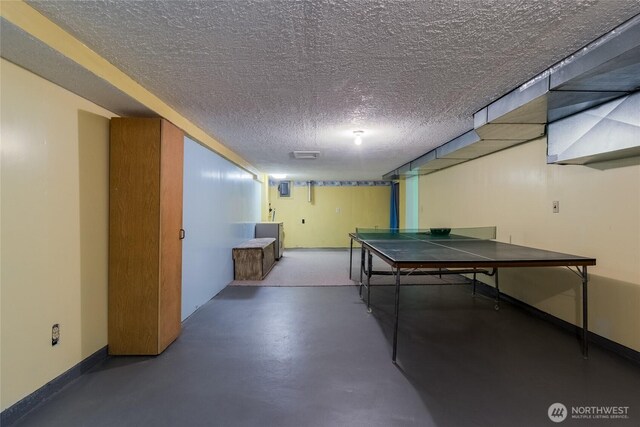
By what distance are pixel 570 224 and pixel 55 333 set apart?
4.44m

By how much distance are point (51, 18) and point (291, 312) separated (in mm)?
3105

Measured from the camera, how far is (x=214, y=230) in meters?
3.82

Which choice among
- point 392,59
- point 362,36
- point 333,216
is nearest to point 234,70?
point 362,36

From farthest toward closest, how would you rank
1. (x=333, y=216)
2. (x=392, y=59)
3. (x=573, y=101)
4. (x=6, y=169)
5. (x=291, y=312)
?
(x=333, y=216) < (x=291, y=312) < (x=573, y=101) < (x=392, y=59) < (x=6, y=169)

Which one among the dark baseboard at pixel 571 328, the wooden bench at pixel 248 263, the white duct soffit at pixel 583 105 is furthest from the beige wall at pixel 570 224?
the wooden bench at pixel 248 263

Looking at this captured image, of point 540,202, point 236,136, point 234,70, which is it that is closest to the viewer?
point 234,70

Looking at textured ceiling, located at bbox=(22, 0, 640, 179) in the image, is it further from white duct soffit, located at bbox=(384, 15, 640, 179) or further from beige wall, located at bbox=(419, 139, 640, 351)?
beige wall, located at bbox=(419, 139, 640, 351)

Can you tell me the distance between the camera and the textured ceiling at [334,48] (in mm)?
1308

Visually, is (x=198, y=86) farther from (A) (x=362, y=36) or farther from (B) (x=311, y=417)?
(B) (x=311, y=417)

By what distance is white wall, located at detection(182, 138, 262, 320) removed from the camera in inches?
120

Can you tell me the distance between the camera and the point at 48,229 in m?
1.72

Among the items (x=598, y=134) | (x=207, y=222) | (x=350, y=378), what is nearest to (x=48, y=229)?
(x=207, y=222)

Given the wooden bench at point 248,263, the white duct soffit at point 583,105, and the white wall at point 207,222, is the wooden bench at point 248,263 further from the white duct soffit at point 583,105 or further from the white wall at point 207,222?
the white duct soffit at point 583,105

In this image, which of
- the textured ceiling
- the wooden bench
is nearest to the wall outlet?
the textured ceiling
